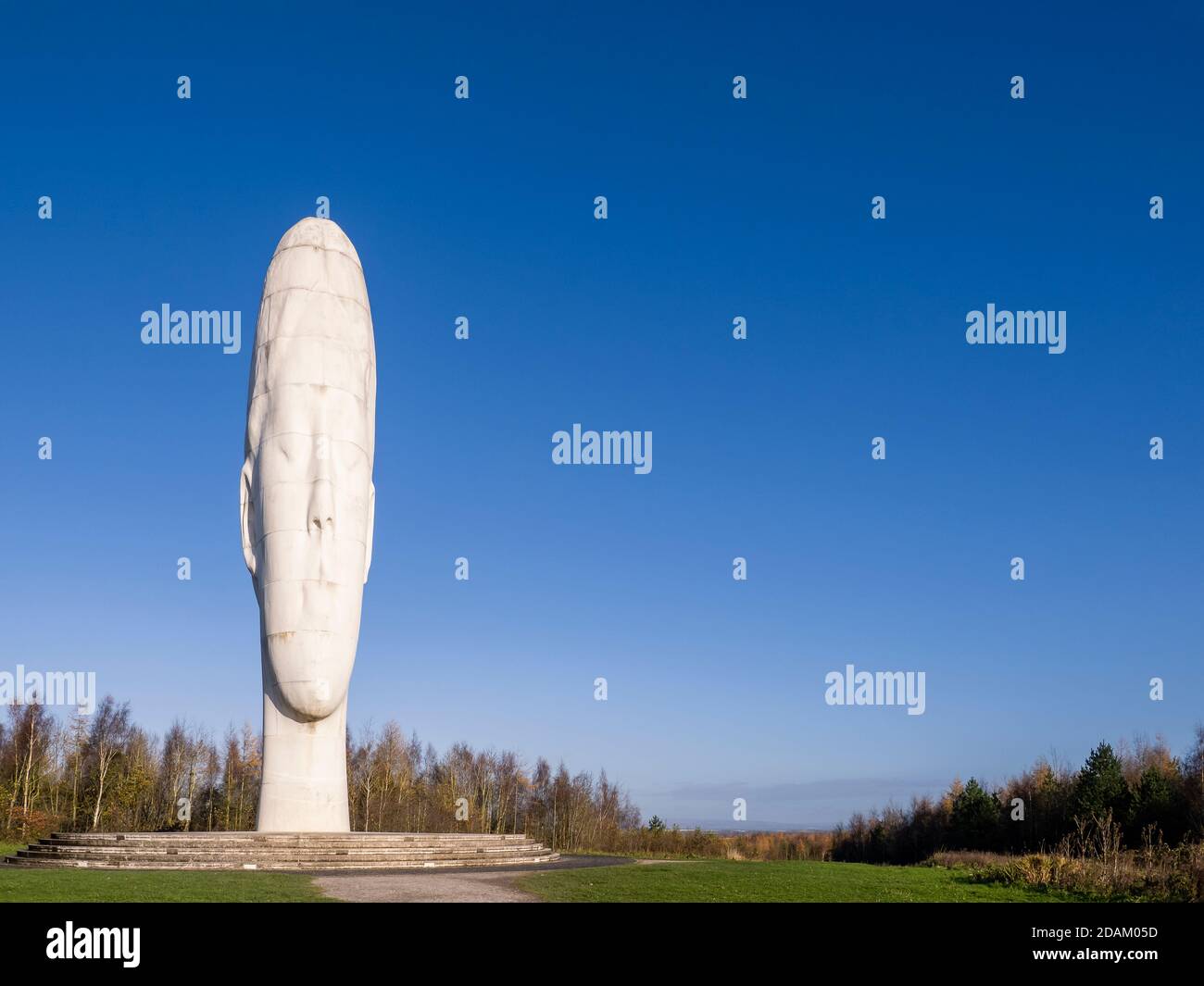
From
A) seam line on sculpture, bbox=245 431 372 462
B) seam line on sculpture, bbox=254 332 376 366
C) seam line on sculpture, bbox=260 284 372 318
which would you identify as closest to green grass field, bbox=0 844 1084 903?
seam line on sculpture, bbox=245 431 372 462

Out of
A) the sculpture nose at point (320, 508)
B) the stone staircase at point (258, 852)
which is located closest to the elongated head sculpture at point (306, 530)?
the sculpture nose at point (320, 508)

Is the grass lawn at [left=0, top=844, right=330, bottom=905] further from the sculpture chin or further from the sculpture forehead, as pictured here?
the sculpture forehead

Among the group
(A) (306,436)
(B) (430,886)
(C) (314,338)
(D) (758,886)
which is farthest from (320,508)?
(D) (758,886)

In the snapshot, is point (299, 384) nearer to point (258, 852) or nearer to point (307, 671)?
point (307, 671)

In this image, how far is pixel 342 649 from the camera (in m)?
28.8

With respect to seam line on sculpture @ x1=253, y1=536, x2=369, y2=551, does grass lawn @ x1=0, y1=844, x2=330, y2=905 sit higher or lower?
lower

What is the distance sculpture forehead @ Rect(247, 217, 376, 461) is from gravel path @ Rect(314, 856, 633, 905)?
13288mm

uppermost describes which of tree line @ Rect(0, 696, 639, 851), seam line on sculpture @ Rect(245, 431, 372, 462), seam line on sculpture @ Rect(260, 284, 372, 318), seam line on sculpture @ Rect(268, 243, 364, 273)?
seam line on sculpture @ Rect(268, 243, 364, 273)

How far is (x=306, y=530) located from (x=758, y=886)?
16266 millimetres

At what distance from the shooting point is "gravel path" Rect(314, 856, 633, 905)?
15.9m

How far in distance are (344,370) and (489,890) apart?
56.0 feet

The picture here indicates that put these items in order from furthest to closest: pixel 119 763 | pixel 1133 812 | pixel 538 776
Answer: pixel 538 776 → pixel 119 763 → pixel 1133 812
